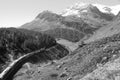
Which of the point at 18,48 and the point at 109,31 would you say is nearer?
the point at 18,48

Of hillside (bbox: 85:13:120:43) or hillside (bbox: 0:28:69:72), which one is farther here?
hillside (bbox: 85:13:120:43)

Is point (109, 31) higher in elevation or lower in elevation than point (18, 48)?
higher

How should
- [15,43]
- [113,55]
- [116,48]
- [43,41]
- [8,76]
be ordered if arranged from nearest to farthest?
[113,55]
[116,48]
[8,76]
[15,43]
[43,41]

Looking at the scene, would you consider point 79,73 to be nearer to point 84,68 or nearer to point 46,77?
point 84,68

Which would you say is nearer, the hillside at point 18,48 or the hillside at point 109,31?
the hillside at point 18,48

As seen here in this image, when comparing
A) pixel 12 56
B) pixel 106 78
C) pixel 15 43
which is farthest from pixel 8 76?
pixel 15 43

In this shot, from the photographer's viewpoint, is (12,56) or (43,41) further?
(43,41)

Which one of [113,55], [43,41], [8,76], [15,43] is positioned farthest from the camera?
[43,41]

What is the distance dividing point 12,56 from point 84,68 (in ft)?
247

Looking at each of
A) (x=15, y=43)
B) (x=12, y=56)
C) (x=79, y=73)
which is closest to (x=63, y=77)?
(x=79, y=73)

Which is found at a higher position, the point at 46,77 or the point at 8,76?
the point at 46,77

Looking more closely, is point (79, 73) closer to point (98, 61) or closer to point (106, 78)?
point (98, 61)

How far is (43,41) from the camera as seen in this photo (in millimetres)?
153625

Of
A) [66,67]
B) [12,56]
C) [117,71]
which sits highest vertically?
[117,71]
